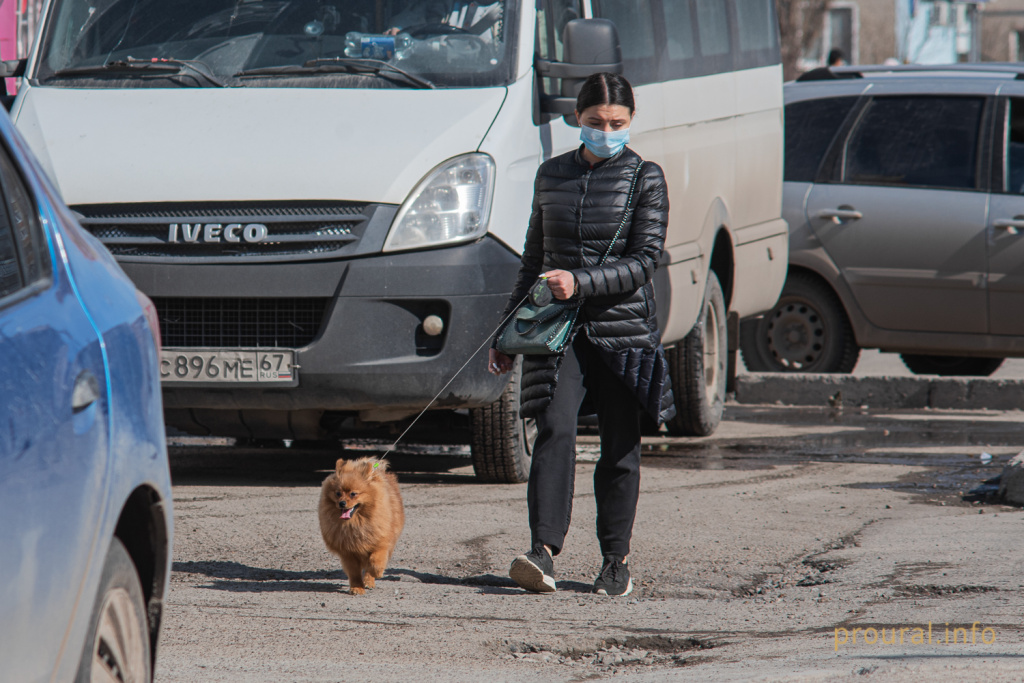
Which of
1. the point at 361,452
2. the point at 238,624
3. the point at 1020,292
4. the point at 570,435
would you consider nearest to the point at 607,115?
the point at 570,435

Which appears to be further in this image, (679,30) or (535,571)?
(679,30)

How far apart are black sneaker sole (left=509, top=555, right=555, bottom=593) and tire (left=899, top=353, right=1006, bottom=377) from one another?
7.30 metres

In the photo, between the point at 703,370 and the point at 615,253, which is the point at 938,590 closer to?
the point at 615,253

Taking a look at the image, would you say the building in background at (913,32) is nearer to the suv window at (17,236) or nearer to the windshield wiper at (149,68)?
the windshield wiper at (149,68)

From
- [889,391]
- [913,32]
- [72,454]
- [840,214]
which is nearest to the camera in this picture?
[72,454]

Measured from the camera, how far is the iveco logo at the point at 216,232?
247 inches

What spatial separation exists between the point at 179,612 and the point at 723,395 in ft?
17.5

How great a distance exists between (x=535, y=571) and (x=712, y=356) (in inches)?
177

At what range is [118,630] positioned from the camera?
2.81 meters

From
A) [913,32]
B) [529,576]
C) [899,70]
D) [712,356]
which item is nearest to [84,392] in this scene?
[529,576]

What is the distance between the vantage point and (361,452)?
8188mm

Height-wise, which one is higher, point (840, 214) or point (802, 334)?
point (840, 214)

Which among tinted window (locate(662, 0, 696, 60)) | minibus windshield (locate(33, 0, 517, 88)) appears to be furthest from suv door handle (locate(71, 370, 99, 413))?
tinted window (locate(662, 0, 696, 60))

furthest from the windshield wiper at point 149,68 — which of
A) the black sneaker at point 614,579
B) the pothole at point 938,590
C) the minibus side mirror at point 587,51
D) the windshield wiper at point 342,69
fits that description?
the pothole at point 938,590
